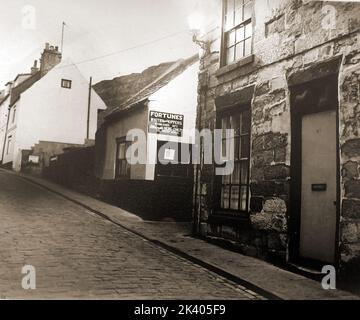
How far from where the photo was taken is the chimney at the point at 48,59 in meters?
27.5

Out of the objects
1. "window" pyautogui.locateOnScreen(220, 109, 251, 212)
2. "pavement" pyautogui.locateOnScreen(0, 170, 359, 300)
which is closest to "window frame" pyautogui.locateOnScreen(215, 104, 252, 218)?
"window" pyautogui.locateOnScreen(220, 109, 251, 212)

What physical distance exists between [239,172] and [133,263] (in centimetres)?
282

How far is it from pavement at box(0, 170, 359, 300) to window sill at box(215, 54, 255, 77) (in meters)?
3.56

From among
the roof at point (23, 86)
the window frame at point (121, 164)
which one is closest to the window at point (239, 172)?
the window frame at point (121, 164)

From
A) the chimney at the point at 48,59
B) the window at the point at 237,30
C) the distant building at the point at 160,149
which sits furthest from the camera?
the chimney at the point at 48,59

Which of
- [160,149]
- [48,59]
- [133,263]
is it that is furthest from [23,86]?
[133,263]

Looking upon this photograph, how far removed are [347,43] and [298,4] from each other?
1426mm

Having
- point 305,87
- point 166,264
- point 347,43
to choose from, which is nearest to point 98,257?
point 166,264

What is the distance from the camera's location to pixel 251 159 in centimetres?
771

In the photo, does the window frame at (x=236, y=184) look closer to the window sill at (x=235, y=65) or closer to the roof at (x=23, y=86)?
the window sill at (x=235, y=65)

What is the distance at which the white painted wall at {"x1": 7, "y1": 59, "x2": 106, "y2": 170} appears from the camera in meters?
25.5

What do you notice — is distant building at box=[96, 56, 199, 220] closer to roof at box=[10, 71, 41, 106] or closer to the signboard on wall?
the signboard on wall

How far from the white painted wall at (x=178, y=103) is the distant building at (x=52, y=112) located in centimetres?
1298

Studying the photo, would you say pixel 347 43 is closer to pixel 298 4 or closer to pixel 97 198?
pixel 298 4
